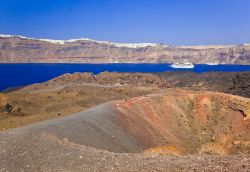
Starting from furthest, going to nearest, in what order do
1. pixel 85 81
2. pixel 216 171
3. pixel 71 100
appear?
1. pixel 85 81
2. pixel 71 100
3. pixel 216 171

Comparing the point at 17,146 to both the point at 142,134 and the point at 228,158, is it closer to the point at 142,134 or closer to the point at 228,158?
the point at 228,158

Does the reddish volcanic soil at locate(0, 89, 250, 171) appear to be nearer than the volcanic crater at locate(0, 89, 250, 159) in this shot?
Yes

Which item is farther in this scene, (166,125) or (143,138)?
(166,125)

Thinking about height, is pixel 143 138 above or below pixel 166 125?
below

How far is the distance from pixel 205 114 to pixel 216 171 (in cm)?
2506

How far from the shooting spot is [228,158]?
54.3 ft

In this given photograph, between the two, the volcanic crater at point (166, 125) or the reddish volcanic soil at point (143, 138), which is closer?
the reddish volcanic soil at point (143, 138)

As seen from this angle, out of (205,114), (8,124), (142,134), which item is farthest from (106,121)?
(205,114)

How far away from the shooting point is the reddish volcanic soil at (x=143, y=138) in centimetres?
1706

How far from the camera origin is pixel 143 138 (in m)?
33.2

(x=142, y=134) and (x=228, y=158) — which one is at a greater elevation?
(x=228, y=158)

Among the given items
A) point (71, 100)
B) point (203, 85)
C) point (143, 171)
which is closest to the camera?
point (143, 171)

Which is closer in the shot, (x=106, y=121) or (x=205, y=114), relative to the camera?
(x=106, y=121)

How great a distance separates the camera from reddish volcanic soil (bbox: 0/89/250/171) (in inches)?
672
